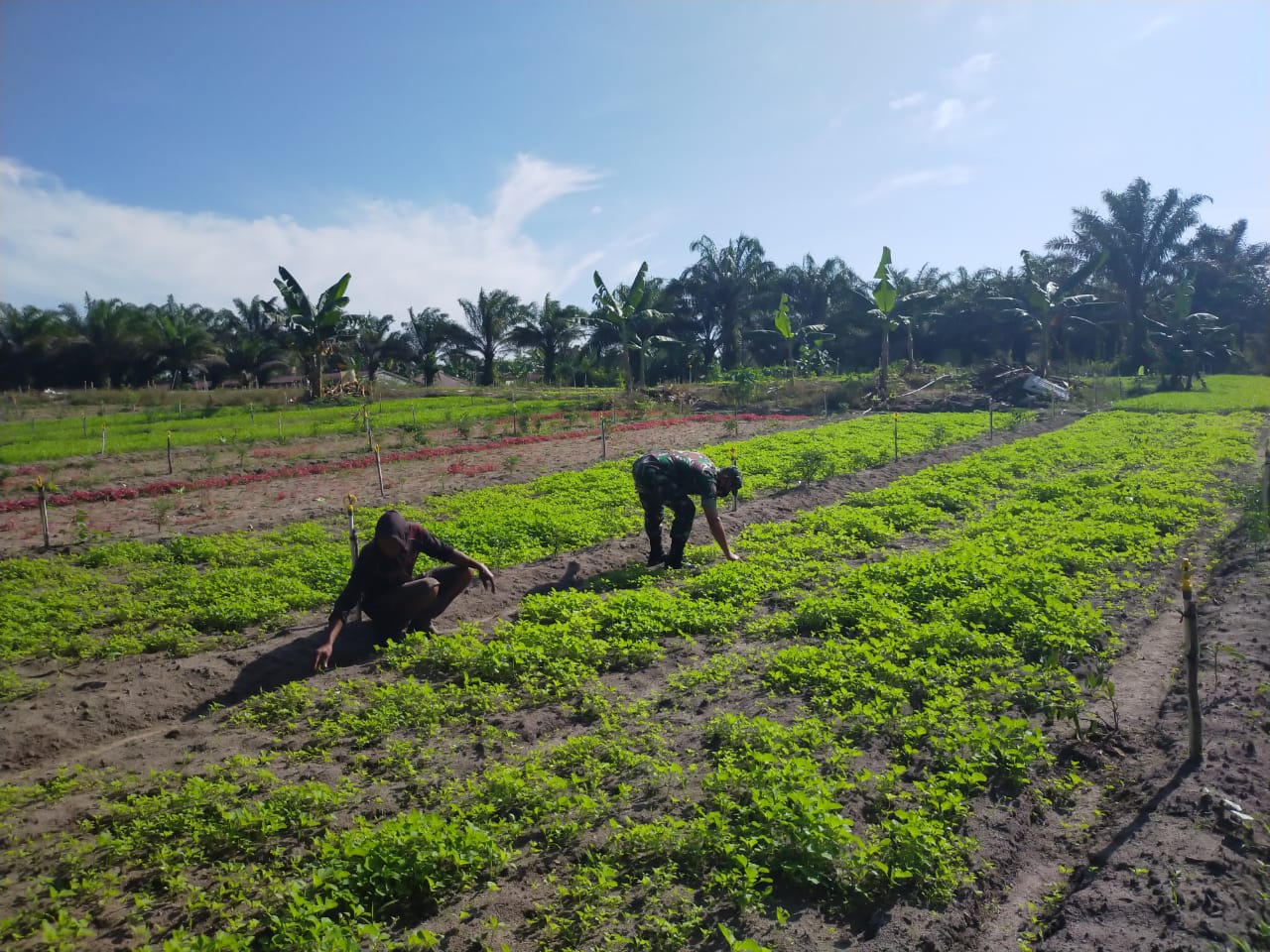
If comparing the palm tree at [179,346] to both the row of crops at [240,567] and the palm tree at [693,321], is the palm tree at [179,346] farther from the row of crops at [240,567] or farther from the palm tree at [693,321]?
the row of crops at [240,567]

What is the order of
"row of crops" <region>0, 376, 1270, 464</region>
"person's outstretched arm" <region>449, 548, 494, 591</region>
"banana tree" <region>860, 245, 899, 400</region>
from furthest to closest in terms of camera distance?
"banana tree" <region>860, 245, 899, 400</region> → "row of crops" <region>0, 376, 1270, 464</region> → "person's outstretched arm" <region>449, 548, 494, 591</region>

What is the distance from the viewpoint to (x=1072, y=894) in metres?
4.00

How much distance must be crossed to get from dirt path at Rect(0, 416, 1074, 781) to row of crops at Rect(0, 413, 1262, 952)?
16.6 inches

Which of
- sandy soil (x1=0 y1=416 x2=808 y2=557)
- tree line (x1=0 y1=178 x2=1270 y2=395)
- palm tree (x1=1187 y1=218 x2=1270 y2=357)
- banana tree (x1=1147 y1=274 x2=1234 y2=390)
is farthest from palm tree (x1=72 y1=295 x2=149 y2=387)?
palm tree (x1=1187 y1=218 x2=1270 y2=357)

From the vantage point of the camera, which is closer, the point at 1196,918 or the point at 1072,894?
the point at 1196,918

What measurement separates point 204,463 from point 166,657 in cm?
1480

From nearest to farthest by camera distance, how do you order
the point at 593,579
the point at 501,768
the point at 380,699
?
the point at 501,768 < the point at 380,699 < the point at 593,579

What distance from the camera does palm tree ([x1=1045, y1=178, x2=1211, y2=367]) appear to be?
50938 millimetres

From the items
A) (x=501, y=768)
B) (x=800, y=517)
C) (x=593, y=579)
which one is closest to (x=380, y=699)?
(x=501, y=768)

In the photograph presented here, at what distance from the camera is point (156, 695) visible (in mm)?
6484

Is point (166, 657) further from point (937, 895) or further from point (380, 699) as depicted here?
point (937, 895)

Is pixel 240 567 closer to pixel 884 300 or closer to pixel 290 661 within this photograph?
pixel 290 661

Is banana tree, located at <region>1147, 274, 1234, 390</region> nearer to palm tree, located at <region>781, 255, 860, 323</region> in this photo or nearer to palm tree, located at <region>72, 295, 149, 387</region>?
palm tree, located at <region>781, 255, 860, 323</region>

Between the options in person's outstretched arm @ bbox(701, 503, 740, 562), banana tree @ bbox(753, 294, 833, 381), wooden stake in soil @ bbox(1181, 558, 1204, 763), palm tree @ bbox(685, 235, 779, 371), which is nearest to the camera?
wooden stake in soil @ bbox(1181, 558, 1204, 763)
